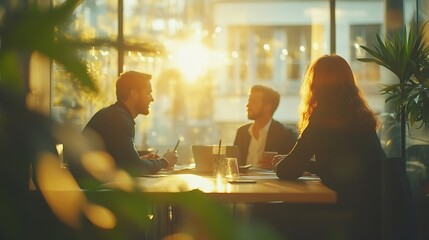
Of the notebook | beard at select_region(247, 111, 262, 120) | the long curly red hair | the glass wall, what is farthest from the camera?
the glass wall

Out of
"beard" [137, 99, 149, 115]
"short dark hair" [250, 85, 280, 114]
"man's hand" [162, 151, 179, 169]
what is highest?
"short dark hair" [250, 85, 280, 114]

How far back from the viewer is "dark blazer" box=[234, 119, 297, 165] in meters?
5.33

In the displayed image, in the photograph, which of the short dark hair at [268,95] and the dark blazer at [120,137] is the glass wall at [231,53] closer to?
the short dark hair at [268,95]

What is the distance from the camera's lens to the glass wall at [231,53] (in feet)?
22.9

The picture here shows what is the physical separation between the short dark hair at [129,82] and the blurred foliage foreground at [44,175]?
337 cm

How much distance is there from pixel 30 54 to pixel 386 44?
176 inches

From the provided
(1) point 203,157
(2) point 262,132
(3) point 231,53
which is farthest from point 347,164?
(3) point 231,53

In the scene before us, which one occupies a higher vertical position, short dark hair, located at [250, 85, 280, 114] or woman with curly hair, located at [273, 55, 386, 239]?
Result: short dark hair, located at [250, 85, 280, 114]

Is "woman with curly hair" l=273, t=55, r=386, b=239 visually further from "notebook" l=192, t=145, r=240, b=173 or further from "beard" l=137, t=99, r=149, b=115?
"beard" l=137, t=99, r=149, b=115

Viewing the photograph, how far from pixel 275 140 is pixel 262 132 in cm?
19

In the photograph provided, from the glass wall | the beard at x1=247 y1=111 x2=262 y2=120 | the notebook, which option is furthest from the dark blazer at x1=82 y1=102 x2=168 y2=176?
the glass wall

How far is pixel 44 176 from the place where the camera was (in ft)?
2.48

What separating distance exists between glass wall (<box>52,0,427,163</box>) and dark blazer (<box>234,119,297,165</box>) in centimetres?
110

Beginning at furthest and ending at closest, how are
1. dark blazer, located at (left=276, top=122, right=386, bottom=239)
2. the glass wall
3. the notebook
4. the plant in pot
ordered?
1. the glass wall
2. the plant in pot
3. the notebook
4. dark blazer, located at (left=276, top=122, right=386, bottom=239)
